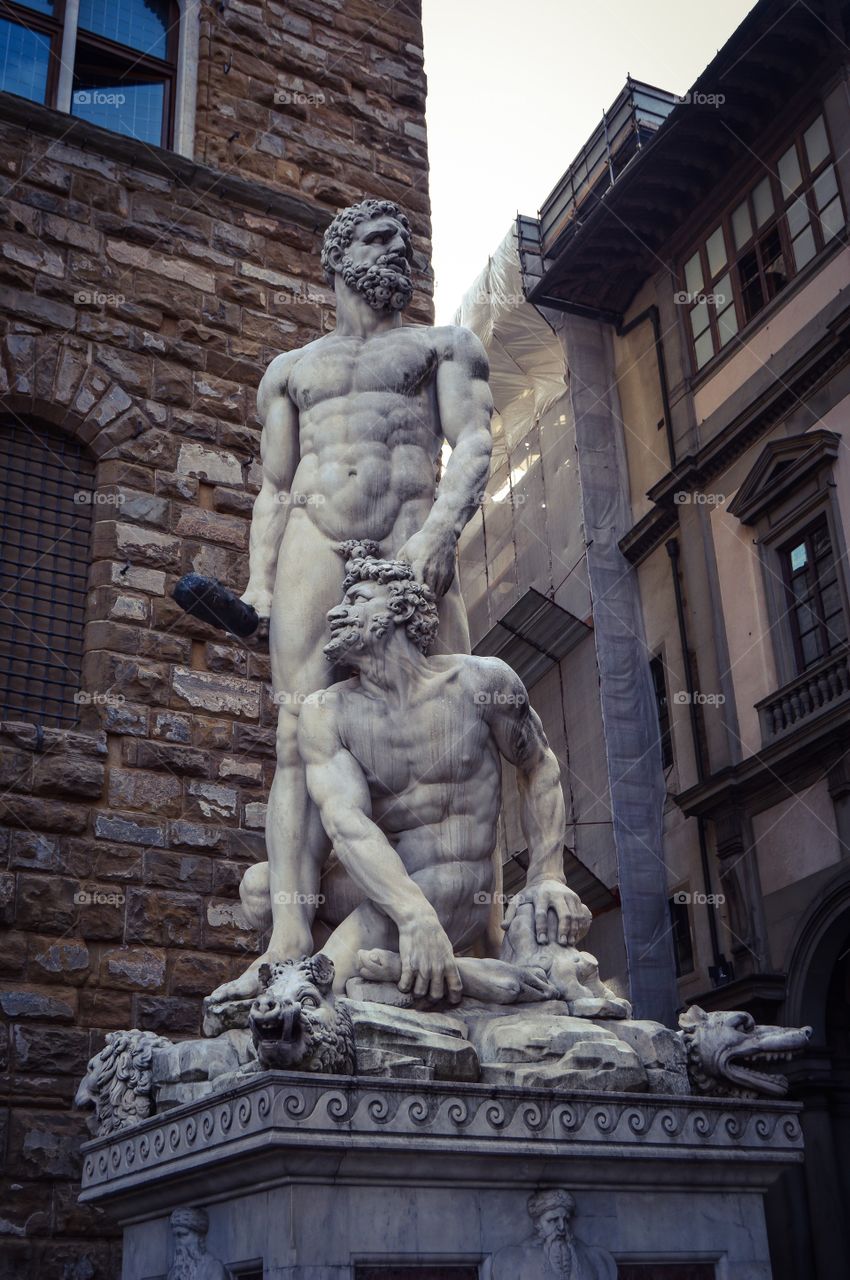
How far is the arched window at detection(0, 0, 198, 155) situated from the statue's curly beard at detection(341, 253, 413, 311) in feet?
15.1

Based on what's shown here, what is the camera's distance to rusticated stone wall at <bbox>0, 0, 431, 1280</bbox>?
7156 mm

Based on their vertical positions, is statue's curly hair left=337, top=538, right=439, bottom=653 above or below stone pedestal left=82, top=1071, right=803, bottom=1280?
above

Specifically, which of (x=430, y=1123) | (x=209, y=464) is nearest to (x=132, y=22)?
(x=209, y=464)

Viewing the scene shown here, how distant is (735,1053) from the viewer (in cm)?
431

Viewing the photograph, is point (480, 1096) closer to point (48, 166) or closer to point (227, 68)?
point (48, 166)

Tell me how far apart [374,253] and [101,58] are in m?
5.35

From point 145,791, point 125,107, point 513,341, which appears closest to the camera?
point 145,791

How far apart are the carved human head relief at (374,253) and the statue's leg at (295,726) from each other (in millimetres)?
946

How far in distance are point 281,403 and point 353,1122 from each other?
2.92 meters

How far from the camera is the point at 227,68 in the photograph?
10125mm

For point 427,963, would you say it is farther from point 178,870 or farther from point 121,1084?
point 178,870

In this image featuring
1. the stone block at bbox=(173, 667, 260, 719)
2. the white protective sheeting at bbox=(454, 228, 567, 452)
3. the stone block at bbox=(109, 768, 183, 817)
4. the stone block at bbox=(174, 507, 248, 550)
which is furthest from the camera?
the white protective sheeting at bbox=(454, 228, 567, 452)

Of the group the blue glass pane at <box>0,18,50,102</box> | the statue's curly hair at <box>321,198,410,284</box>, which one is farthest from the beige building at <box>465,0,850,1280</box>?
the statue's curly hair at <box>321,198,410,284</box>

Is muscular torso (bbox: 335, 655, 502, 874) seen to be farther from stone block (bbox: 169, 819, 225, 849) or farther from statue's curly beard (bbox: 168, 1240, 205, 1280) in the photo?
stone block (bbox: 169, 819, 225, 849)
